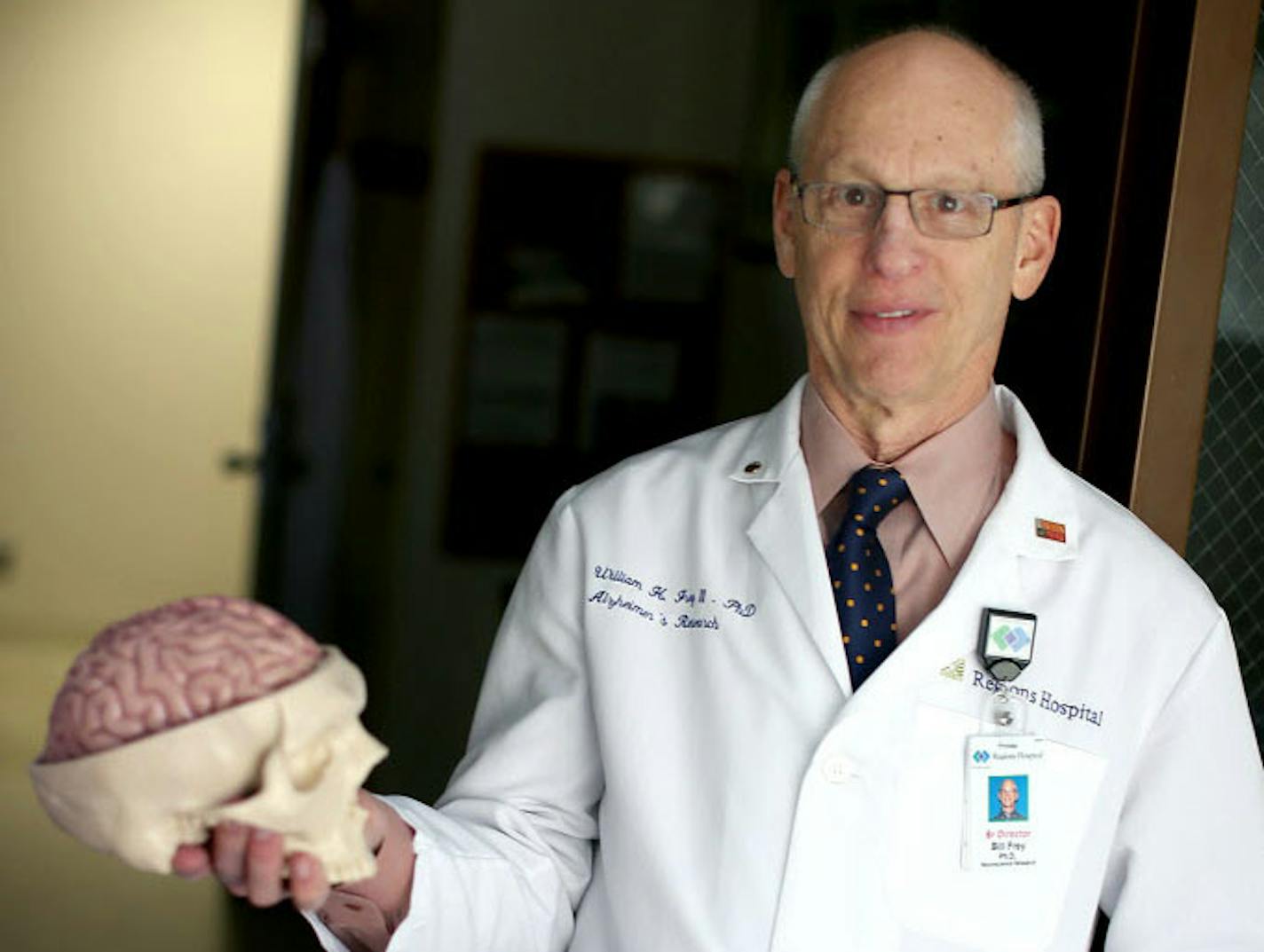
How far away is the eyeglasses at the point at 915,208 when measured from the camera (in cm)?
156

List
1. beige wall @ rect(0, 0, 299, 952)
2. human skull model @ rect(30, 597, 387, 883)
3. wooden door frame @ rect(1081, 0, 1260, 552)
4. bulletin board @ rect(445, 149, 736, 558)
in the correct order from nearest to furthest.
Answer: human skull model @ rect(30, 597, 387, 883) < wooden door frame @ rect(1081, 0, 1260, 552) < beige wall @ rect(0, 0, 299, 952) < bulletin board @ rect(445, 149, 736, 558)

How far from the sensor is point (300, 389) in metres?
4.55

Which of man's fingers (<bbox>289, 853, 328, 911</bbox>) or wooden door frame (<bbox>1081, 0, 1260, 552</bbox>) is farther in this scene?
wooden door frame (<bbox>1081, 0, 1260, 552</bbox>)

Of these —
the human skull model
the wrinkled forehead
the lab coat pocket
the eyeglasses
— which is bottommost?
the lab coat pocket

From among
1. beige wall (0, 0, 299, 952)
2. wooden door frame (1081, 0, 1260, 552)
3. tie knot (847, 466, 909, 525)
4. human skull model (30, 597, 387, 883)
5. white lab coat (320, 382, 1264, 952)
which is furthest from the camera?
beige wall (0, 0, 299, 952)

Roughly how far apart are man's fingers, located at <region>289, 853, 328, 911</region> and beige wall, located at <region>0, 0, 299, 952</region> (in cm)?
320

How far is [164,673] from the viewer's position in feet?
3.81

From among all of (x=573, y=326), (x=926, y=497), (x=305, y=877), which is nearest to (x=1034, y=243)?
(x=926, y=497)

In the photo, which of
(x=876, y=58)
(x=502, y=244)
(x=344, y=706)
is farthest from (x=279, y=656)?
(x=502, y=244)

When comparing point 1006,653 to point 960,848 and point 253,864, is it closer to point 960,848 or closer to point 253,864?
point 960,848

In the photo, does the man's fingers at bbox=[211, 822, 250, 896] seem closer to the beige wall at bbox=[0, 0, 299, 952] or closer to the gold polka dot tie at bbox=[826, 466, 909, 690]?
the gold polka dot tie at bbox=[826, 466, 909, 690]

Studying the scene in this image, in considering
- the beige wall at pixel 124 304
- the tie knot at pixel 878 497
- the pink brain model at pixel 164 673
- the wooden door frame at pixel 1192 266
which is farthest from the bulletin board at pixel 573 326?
the pink brain model at pixel 164 673

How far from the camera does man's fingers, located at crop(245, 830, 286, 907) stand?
1.17 metres

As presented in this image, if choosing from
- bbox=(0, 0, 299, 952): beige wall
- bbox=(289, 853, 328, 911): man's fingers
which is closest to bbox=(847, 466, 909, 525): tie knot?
bbox=(289, 853, 328, 911): man's fingers
